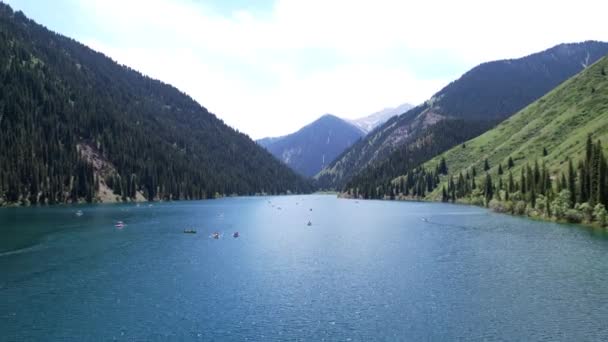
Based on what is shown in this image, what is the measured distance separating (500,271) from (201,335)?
52.3m

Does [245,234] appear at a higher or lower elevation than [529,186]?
lower

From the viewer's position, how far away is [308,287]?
6856 centimetres

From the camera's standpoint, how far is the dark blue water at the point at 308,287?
49625mm

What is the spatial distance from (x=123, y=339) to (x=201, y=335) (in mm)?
7753

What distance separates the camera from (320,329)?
49875 mm

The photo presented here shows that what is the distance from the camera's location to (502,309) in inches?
2201

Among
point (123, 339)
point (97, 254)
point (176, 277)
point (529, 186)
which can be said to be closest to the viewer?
point (123, 339)

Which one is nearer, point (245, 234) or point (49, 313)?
point (49, 313)

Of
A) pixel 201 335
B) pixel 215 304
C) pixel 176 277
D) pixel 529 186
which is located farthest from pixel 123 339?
pixel 529 186

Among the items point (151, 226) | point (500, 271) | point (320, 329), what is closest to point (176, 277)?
point (320, 329)

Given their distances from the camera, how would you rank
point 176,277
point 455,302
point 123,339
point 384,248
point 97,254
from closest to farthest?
point 123,339, point 455,302, point 176,277, point 97,254, point 384,248

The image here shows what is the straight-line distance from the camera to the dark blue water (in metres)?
49.6

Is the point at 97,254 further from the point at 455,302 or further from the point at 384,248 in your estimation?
the point at 455,302

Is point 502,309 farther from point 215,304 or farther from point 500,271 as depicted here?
point 215,304
